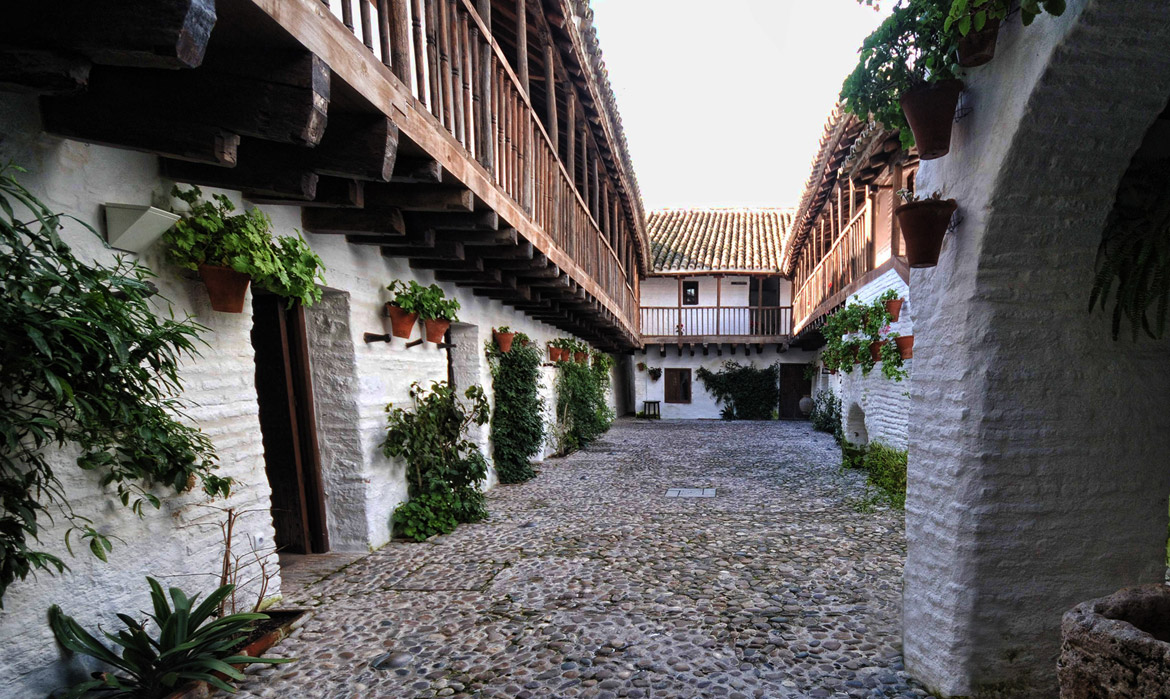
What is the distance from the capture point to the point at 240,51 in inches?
80.0

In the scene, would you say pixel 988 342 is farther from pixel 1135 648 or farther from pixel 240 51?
pixel 240 51

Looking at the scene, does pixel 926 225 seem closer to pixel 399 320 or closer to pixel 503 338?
pixel 399 320

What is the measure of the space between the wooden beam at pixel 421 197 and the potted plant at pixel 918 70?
2.16 meters

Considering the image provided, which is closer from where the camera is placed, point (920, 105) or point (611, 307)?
point (920, 105)

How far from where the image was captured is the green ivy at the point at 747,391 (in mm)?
18094

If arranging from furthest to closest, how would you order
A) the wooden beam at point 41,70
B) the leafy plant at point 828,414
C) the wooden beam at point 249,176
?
the leafy plant at point 828,414
the wooden beam at point 249,176
the wooden beam at point 41,70

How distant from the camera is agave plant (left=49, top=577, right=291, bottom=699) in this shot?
2248mm

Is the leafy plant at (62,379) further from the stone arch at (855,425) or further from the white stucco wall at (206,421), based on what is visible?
the stone arch at (855,425)

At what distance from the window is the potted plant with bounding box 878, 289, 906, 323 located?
39.5 feet

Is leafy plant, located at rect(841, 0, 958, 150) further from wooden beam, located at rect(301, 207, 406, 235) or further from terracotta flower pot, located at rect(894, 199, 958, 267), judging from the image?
wooden beam, located at rect(301, 207, 406, 235)

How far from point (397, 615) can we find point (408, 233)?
2.68m

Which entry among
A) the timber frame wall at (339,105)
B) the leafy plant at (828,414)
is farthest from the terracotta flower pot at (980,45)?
the leafy plant at (828,414)

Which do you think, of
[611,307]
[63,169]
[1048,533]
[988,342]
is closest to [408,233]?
[63,169]

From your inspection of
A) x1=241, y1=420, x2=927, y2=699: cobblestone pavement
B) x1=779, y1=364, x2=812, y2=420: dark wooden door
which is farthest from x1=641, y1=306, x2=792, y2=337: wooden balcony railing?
x1=241, y1=420, x2=927, y2=699: cobblestone pavement
